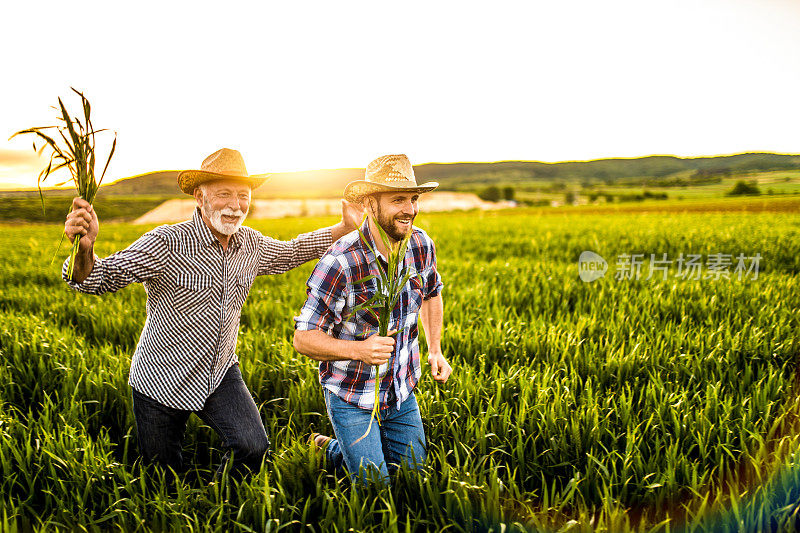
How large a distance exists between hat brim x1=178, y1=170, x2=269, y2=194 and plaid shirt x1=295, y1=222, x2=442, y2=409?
0.63 m

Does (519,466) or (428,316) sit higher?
(428,316)

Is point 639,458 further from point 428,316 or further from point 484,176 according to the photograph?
point 484,176

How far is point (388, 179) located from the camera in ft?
8.01

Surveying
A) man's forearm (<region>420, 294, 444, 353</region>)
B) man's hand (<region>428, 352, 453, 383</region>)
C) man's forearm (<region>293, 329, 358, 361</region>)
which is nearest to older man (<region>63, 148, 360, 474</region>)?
man's forearm (<region>420, 294, 444, 353</region>)

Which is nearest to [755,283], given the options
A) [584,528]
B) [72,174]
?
[584,528]

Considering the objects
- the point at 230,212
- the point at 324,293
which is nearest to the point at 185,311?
the point at 230,212

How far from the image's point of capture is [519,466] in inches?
106

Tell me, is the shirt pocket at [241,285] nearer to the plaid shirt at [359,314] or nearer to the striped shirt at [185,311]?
the striped shirt at [185,311]

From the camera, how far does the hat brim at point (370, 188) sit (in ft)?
7.73

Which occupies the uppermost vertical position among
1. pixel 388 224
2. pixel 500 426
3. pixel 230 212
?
pixel 230 212

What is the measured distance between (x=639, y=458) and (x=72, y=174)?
322 centimetres

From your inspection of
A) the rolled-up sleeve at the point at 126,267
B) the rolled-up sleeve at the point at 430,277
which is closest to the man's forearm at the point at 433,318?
the rolled-up sleeve at the point at 430,277

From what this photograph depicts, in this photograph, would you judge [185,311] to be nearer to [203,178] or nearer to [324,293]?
[203,178]

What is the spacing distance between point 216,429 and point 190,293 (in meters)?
0.86
